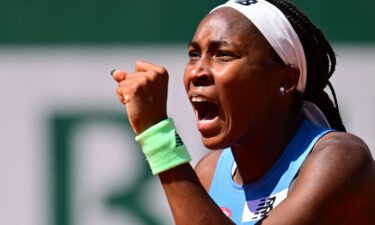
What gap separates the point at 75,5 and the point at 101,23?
0.18 meters

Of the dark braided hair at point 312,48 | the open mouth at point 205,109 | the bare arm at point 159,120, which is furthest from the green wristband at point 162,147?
the dark braided hair at point 312,48

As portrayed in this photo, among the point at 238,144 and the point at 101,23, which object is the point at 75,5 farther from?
the point at 238,144

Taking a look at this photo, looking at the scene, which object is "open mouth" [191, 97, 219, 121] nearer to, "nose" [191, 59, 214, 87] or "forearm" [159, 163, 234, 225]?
"nose" [191, 59, 214, 87]

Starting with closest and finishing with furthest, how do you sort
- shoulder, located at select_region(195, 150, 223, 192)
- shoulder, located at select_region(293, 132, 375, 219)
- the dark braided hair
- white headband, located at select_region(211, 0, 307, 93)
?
shoulder, located at select_region(293, 132, 375, 219)
white headband, located at select_region(211, 0, 307, 93)
the dark braided hair
shoulder, located at select_region(195, 150, 223, 192)

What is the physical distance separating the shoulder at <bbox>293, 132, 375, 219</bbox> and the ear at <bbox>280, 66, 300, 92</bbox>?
23 centimetres

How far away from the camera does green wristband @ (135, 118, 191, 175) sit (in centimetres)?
295

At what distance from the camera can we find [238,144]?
3299 mm

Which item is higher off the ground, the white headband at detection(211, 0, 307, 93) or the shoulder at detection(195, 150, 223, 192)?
the white headband at detection(211, 0, 307, 93)

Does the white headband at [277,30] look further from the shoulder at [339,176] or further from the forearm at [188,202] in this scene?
the forearm at [188,202]

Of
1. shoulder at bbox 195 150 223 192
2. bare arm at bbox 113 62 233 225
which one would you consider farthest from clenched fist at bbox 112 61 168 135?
shoulder at bbox 195 150 223 192

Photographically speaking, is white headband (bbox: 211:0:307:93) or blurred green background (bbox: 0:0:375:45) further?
blurred green background (bbox: 0:0:375:45)

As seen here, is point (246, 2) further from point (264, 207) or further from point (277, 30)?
point (264, 207)

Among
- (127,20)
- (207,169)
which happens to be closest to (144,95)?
(207,169)

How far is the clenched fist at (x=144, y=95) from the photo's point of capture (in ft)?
9.65
